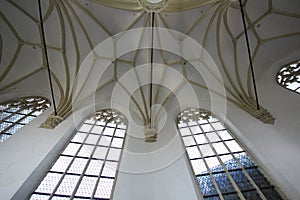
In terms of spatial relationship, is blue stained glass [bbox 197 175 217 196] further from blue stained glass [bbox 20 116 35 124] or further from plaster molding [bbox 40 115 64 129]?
blue stained glass [bbox 20 116 35 124]

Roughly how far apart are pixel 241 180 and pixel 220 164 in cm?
91

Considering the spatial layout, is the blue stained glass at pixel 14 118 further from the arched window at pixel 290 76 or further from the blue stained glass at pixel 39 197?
the arched window at pixel 290 76

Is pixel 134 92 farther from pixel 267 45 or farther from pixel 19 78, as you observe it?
pixel 267 45

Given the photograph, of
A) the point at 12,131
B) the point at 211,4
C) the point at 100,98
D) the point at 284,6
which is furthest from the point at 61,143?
the point at 284,6

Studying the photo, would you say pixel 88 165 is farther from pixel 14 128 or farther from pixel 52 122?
pixel 14 128

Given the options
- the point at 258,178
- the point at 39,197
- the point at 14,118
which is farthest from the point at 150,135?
the point at 14,118

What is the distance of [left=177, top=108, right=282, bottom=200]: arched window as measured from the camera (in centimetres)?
709

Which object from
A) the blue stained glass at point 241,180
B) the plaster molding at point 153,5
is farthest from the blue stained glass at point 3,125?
the blue stained glass at point 241,180

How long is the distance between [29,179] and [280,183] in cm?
730

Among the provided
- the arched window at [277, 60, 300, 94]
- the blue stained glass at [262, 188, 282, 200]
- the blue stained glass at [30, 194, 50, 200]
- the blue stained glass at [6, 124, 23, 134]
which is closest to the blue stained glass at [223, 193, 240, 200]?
the blue stained glass at [262, 188, 282, 200]

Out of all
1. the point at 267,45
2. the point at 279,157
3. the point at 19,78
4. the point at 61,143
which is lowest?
the point at 279,157

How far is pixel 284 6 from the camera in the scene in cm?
1119

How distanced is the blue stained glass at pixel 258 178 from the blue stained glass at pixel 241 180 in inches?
9.4

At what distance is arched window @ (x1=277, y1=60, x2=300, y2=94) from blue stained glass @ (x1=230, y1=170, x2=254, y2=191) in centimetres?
505
